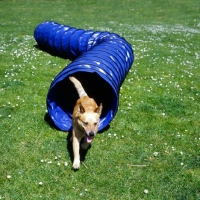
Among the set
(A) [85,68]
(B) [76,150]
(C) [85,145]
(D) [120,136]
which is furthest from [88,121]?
(A) [85,68]

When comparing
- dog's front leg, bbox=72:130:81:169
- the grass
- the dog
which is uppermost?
the dog

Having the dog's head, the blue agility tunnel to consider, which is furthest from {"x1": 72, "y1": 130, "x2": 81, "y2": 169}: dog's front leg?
the blue agility tunnel

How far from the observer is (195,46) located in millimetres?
18562

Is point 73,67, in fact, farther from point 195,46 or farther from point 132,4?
point 132,4

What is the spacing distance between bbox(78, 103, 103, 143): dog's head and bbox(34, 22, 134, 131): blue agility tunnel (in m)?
1.37

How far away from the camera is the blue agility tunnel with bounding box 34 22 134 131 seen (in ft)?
27.8

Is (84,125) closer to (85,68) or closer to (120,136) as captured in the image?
(120,136)

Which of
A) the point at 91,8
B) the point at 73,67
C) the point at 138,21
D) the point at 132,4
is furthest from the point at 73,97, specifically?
the point at 132,4

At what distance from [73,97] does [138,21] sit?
18.7 metres

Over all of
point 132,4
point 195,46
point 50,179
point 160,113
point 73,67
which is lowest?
point 132,4

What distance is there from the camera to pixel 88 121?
22.6ft

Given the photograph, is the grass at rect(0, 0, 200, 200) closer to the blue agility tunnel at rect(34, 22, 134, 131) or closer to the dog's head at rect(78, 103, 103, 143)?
the blue agility tunnel at rect(34, 22, 134, 131)

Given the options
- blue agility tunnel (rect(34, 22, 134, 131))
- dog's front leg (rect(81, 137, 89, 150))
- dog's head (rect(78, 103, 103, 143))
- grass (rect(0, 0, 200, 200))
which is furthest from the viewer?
blue agility tunnel (rect(34, 22, 134, 131))

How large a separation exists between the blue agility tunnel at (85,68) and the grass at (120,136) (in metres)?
0.54
